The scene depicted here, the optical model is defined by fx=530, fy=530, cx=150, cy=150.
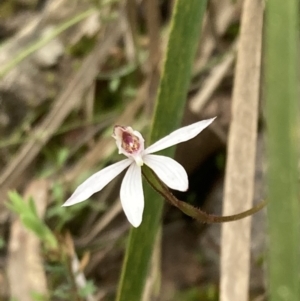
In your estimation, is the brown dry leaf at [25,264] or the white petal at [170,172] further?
the brown dry leaf at [25,264]

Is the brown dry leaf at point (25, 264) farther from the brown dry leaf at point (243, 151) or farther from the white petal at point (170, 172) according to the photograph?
the white petal at point (170, 172)

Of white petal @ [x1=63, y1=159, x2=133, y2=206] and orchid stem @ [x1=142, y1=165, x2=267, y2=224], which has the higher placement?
white petal @ [x1=63, y1=159, x2=133, y2=206]

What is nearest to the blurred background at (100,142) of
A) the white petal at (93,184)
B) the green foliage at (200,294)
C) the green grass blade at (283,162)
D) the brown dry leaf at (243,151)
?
the green foliage at (200,294)

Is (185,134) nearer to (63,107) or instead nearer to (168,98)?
(168,98)

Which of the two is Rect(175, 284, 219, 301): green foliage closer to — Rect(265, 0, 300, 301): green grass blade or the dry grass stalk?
the dry grass stalk

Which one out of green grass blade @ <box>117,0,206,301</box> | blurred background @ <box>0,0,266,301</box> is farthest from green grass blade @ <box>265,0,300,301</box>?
blurred background @ <box>0,0,266,301</box>

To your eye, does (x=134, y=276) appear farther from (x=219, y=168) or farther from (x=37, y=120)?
(x=37, y=120)
